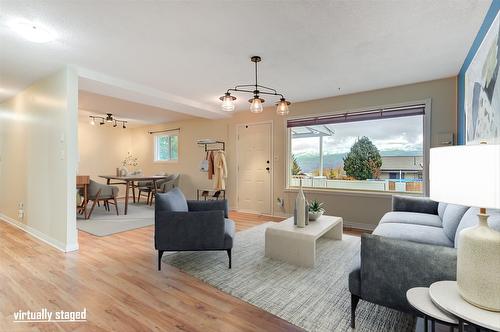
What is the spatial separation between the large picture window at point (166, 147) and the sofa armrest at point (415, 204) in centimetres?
575

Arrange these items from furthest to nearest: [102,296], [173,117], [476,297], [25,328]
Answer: [173,117] < [102,296] < [25,328] < [476,297]

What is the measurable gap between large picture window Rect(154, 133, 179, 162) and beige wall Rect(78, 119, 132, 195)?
1360mm

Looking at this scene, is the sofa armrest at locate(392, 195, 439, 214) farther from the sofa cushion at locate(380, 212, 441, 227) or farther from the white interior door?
the white interior door

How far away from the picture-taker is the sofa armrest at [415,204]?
3219 millimetres

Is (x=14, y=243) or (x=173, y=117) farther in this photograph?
(x=173, y=117)

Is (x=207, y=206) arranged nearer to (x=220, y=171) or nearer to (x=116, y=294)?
(x=116, y=294)

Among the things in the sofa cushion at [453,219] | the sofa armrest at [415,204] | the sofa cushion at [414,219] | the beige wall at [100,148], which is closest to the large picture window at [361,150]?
the sofa armrest at [415,204]

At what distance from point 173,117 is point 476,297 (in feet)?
22.0

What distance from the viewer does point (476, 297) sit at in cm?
109

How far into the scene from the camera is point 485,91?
2146mm

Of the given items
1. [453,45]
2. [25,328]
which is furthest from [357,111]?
[25,328]

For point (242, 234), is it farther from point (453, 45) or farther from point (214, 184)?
point (453, 45)

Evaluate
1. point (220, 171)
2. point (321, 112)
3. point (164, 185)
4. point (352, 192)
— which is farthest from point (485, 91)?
point (164, 185)

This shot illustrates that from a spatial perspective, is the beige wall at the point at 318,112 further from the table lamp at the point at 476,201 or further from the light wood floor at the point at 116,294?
the table lamp at the point at 476,201
